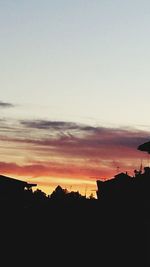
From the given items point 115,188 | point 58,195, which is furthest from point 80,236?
point 58,195

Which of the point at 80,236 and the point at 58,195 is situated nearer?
the point at 80,236

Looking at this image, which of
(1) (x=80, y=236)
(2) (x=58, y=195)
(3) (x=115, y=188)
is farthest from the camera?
(2) (x=58, y=195)

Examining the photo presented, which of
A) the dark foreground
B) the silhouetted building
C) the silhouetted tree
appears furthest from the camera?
the silhouetted tree

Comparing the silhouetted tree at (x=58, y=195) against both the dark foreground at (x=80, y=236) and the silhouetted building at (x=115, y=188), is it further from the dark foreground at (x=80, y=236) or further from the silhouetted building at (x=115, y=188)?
the dark foreground at (x=80, y=236)

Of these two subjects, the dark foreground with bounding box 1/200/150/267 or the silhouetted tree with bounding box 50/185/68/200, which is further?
the silhouetted tree with bounding box 50/185/68/200

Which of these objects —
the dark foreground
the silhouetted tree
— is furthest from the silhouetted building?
the silhouetted tree

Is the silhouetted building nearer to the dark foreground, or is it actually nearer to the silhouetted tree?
the dark foreground

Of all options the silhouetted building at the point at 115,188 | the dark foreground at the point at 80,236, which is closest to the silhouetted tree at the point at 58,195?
the silhouetted building at the point at 115,188

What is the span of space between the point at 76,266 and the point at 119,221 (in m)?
5.31

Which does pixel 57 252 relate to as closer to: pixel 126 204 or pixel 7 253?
pixel 7 253

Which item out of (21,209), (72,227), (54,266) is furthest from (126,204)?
(21,209)

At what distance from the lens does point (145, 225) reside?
30844mm

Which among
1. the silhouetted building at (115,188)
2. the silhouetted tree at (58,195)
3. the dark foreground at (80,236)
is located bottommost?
the dark foreground at (80,236)

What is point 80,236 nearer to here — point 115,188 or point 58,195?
point 115,188
